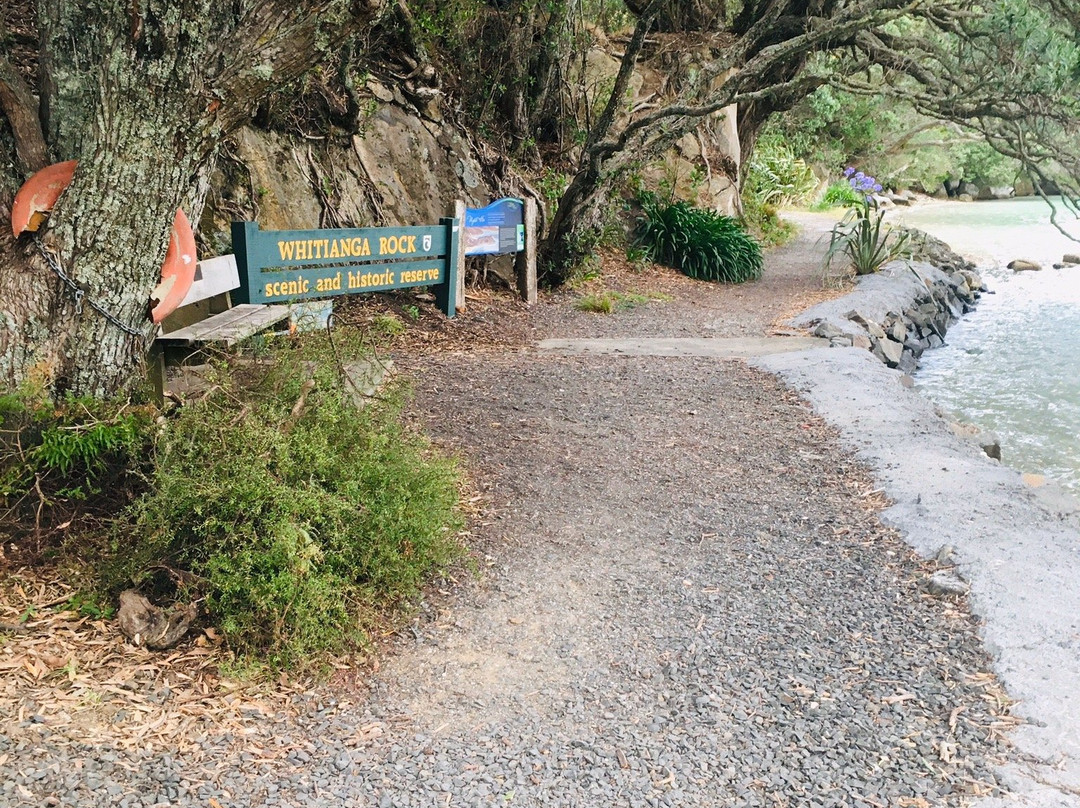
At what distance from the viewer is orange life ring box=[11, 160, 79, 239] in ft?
12.1

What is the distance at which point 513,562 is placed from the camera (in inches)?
171

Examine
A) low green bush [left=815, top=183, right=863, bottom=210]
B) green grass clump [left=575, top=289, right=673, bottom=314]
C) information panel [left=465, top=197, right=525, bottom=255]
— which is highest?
information panel [left=465, top=197, right=525, bottom=255]

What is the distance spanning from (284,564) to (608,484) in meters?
2.35

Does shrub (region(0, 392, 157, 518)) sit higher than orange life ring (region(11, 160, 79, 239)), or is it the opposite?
orange life ring (region(11, 160, 79, 239))

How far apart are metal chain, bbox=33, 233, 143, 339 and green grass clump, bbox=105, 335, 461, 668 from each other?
1.50 ft

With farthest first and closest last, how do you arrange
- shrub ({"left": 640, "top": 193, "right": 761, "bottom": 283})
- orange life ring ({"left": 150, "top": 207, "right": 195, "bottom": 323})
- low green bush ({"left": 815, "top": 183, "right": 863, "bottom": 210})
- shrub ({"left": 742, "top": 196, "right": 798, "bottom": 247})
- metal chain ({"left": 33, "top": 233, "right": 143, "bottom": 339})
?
1. low green bush ({"left": 815, "top": 183, "right": 863, "bottom": 210})
2. shrub ({"left": 742, "top": 196, "right": 798, "bottom": 247})
3. shrub ({"left": 640, "top": 193, "right": 761, "bottom": 283})
4. orange life ring ({"left": 150, "top": 207, "right": 195, "bottom": 323})
5. metal chain ({"left": 33, "top": 233, "right": 143, "bottom": 339})

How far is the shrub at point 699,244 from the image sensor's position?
1390 centimetres

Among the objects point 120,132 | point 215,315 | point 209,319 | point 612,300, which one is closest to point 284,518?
point 120,132

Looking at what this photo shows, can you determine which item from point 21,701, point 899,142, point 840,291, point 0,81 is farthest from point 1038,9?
point 899,142

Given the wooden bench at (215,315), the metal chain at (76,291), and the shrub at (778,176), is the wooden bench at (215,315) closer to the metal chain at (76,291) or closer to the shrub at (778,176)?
the metal chain at (76,291)

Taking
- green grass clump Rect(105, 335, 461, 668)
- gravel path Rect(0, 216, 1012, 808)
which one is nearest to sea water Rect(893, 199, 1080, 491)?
gravel path Rect(0, 216, 1012, 808)

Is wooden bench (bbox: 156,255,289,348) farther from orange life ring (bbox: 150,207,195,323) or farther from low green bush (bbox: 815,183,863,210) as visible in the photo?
low green bush (bbox: 815,183,863,210)

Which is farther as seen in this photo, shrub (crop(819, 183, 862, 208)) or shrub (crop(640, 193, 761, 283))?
shrub (crop(819, 183, 862, 208))

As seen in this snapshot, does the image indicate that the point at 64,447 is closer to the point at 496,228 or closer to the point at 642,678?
the point at 642,678
